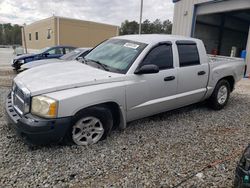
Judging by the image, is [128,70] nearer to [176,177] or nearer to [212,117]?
[176,177]

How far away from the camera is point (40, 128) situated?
264cm

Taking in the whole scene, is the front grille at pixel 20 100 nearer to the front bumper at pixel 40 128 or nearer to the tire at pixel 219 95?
the front bumper at pixel 40 128

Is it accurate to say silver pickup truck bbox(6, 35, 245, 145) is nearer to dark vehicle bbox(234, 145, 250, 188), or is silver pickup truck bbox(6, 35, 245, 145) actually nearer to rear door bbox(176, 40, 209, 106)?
rear door bbox(176, 40, 209, 106)

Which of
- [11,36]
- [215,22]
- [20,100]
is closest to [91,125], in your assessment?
[20,100]

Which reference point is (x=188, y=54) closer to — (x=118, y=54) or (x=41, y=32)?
(x=118, y=54)

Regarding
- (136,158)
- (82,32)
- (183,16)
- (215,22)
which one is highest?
(215,22)

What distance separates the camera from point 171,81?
3910 millimetres

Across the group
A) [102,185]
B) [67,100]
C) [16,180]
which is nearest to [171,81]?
[67,100]

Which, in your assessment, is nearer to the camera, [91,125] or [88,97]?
[88,97]

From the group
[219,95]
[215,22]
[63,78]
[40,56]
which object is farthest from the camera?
[215,22]

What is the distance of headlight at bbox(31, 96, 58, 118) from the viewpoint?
8.68 feet

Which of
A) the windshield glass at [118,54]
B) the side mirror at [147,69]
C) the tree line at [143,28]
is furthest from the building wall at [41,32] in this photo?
the tree line at [143,28]

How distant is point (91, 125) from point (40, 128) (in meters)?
0.77

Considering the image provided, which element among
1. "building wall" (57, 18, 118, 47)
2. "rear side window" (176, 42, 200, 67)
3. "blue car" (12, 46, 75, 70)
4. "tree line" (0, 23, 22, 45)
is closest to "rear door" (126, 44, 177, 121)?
"rear side window" (176, 42, 200, 67)
